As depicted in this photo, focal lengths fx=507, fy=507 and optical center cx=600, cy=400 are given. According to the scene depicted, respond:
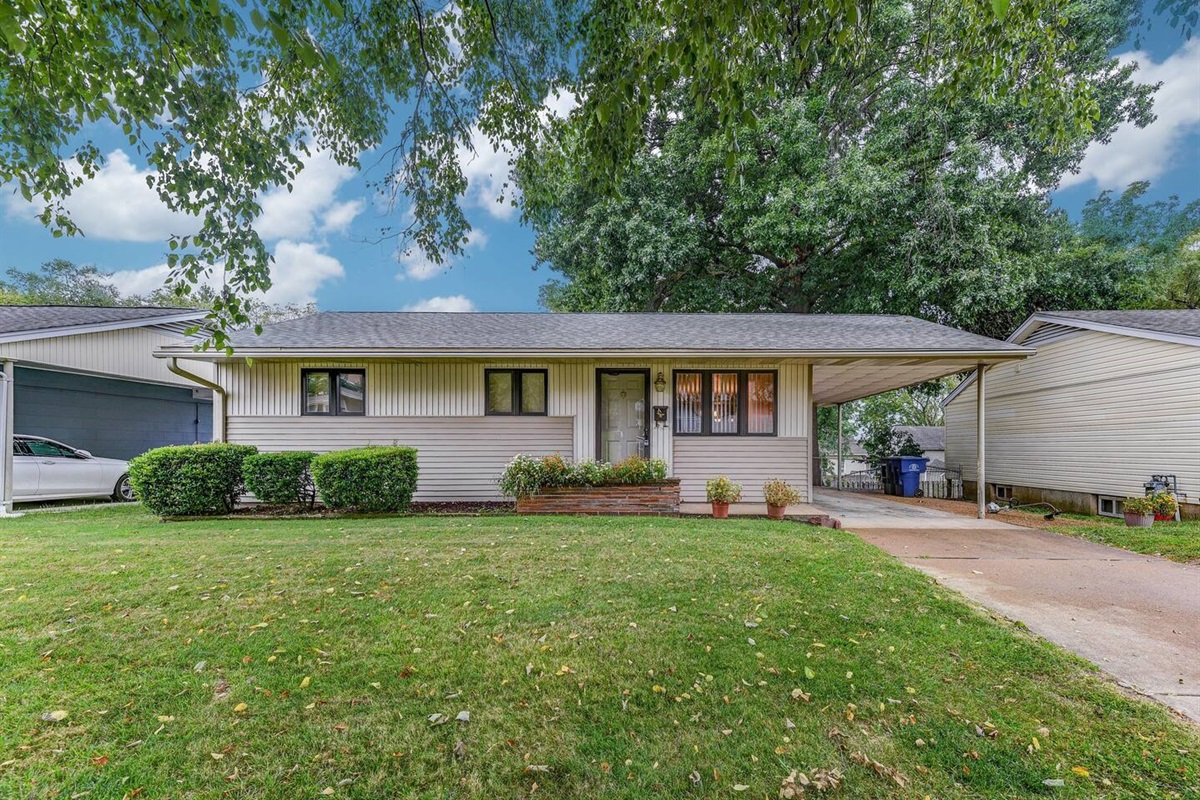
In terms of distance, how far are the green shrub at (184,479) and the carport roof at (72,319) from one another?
427 cm

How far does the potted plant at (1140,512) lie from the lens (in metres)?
7.70

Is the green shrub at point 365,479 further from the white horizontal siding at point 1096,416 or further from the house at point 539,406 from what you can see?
the white horizontal siding at point 1096,416

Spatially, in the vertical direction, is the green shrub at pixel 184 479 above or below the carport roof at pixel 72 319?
below

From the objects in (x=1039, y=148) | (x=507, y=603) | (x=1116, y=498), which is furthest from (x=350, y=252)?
(x=1039, y=148)

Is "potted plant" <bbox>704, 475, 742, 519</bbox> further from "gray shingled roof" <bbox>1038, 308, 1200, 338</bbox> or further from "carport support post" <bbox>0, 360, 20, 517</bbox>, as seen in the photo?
"carport support post" <bbox>0, 360, 20, 517</bbox>

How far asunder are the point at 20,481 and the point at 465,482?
7.20 m

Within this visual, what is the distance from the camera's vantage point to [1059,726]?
234 cm

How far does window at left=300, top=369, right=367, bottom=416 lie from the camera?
888 cm

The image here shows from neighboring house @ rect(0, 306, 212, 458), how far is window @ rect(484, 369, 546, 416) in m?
6.68

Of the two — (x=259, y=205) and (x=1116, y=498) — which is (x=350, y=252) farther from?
(x=1116, y=498)

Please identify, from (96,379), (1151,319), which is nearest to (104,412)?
(96,379)

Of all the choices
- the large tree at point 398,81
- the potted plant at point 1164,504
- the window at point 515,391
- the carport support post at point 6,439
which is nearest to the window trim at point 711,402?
the window at point 515,391

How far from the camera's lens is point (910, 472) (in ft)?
46.2

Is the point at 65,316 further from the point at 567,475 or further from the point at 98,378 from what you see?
the point at 567,475
